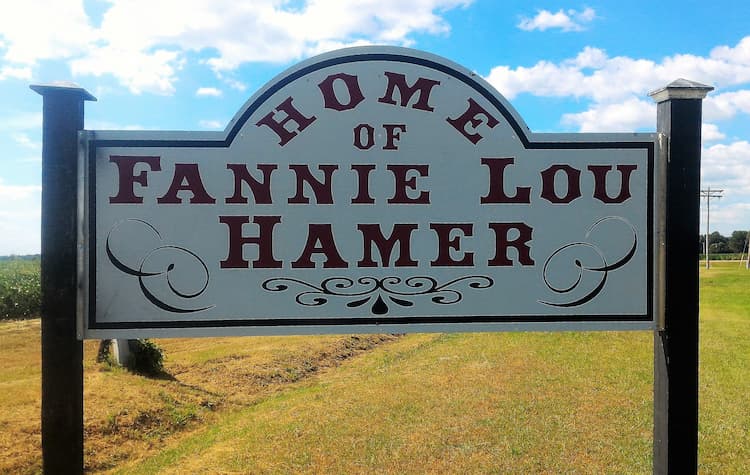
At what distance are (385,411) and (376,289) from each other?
551cm

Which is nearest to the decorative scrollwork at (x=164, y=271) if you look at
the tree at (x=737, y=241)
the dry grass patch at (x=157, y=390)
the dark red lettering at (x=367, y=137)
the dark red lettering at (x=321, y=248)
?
the dark red lettering at (x=321, y=248)

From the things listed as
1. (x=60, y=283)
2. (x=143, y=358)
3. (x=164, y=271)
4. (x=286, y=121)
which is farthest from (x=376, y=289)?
(x=143, y=358)

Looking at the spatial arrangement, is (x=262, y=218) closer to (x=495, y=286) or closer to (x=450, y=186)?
(x=450, y=186)

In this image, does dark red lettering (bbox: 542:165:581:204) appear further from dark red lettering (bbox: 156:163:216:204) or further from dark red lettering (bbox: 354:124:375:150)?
dark red lettering (bbox: 156:163:216:204)

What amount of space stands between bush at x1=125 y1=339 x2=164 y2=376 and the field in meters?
0.25

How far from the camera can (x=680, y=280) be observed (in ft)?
10.7

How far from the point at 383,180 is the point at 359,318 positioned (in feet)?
2.70

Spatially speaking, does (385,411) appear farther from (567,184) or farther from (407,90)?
(407,90)

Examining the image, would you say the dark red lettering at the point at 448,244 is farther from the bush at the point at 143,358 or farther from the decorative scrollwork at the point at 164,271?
the bush at the point at 143,358

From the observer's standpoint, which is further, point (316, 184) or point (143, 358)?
point (143, 358)

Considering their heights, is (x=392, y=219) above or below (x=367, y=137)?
below

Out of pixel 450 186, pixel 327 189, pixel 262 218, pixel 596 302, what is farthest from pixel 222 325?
pixel 596 302

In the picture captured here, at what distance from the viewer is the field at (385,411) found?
6.34 metres

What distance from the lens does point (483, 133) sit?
10.8ft
